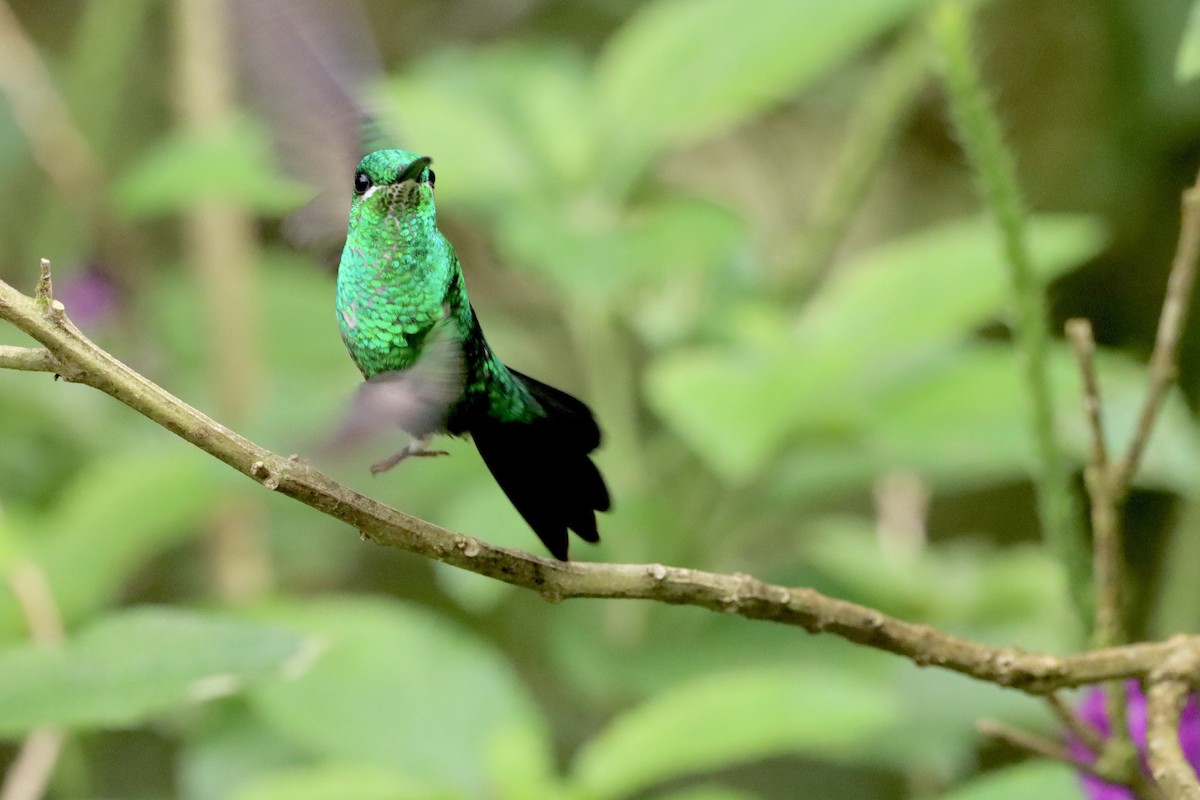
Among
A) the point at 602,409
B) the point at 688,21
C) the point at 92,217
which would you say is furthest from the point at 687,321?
the point at 92,217

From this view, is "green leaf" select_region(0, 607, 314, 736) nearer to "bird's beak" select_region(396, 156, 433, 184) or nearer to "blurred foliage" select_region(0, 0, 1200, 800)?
"blurred foliage" select_region(0, 0, 1200, 800)

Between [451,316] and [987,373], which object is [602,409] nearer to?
[987,373]

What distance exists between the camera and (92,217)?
106 inches

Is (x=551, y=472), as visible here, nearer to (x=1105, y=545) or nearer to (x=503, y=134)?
(x=1105, y=545)

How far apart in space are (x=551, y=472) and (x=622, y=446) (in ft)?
4.53

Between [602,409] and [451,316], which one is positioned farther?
[602,409]

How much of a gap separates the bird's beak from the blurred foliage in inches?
6.2

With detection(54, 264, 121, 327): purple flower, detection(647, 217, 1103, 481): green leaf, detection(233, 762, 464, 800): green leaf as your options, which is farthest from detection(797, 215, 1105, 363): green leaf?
detection(54, 264, 121, 327): purple flower

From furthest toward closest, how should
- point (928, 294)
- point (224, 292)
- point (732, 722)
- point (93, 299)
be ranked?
1. point (93, 299)
2. point (224, 292)
3. point (928, 294)
4. point (732, 722)

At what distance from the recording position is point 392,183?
66 cm

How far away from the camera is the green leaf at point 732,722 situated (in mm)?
1313

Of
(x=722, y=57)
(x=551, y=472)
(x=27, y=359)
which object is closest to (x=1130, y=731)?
(x=551, y=472)

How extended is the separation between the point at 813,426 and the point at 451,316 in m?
1.26

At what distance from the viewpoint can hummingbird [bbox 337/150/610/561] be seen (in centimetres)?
65
